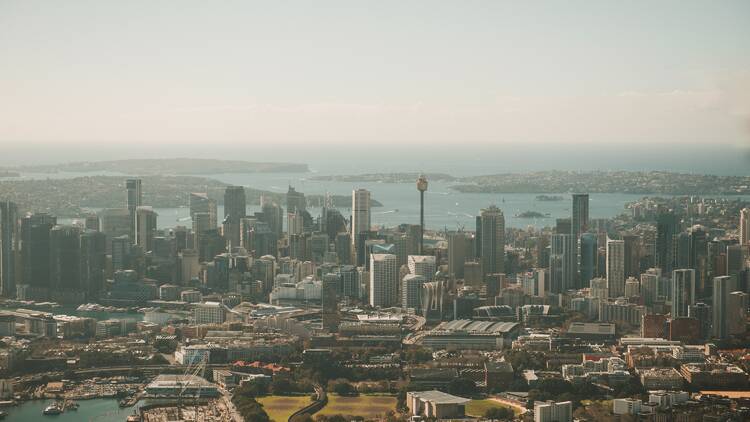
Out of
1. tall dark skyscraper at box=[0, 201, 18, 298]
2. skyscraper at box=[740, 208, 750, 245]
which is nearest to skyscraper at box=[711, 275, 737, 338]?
skyscraper at box=[740, 208, 750, 245]

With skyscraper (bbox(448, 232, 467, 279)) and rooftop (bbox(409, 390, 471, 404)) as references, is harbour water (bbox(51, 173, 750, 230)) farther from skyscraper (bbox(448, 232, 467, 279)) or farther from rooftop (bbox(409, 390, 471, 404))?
rooftop (bbox(409, 390, 471, 404))

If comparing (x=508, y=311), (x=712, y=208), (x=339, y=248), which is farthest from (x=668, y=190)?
(x=508, y=311)

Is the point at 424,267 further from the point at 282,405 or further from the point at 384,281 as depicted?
the point at 282,405

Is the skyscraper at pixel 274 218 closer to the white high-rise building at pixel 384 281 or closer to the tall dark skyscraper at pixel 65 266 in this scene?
the tall dark skyscraper at pixel 65 266

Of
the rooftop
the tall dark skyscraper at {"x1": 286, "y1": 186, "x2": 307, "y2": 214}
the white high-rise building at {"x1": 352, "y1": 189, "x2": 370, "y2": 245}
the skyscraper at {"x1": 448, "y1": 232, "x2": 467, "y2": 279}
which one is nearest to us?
the rooftop

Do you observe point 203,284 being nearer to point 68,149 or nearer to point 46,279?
point 46,279

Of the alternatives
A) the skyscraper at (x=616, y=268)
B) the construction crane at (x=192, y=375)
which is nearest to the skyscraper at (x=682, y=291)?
the skyscraper at (x=616, y=268)
